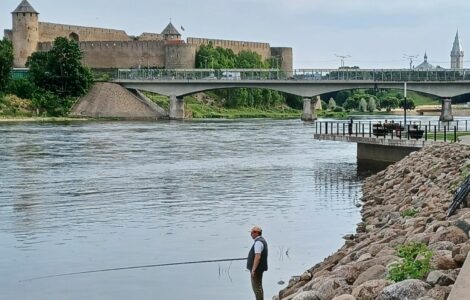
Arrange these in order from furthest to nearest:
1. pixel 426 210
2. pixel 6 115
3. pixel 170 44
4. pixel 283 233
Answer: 1. pixel 170 44
2. pixel 6 115
3. pixel 283 233
4. pixel 426 210

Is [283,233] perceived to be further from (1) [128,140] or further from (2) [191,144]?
(1) [128,140]

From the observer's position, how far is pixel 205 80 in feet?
341

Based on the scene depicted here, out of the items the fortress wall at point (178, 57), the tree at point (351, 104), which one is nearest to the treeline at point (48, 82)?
the fortress wall at point (178, 57)

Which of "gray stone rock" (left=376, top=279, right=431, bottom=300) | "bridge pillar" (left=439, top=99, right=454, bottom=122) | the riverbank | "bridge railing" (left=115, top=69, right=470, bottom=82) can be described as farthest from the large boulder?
"bridge railing" (left=115, top=69, right=470, bottom=82)

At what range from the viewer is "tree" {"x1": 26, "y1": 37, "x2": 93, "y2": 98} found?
103 m

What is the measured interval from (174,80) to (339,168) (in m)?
70.5

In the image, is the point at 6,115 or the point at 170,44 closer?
the point at 6,115

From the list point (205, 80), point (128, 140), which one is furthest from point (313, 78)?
point (128, 140)

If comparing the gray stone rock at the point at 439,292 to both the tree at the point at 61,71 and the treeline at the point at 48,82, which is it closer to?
the treeline at the point at 48,82

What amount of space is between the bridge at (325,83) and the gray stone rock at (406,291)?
82.1 m

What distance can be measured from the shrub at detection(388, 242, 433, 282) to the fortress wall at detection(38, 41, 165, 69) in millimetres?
124650

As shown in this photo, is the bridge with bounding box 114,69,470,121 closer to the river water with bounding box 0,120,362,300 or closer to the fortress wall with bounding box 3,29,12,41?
the fortress wall with bounding box 3,29,12,41

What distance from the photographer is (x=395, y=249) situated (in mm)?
12172

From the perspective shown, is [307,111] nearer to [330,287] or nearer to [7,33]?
[7,33]
